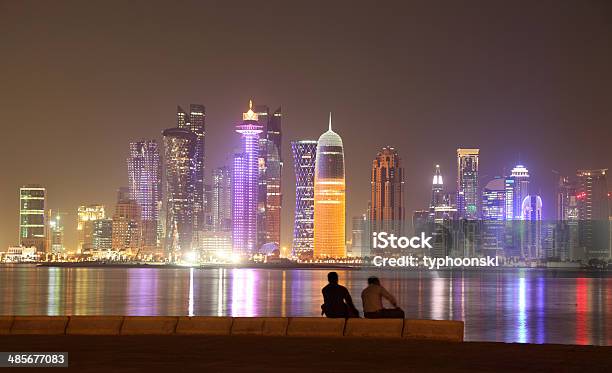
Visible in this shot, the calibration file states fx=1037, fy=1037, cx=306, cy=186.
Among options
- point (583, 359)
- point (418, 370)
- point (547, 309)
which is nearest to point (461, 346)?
point (583, 359)

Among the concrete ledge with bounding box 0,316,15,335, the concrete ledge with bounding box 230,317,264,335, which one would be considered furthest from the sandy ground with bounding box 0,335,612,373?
the concrete ledge with bounding box 0,316,15,335

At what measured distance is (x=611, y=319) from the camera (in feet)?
265

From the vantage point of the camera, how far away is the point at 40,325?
89.9ft

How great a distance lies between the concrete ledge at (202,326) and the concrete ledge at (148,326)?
21cm

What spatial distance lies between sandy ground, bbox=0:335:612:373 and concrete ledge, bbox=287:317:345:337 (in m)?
0.55

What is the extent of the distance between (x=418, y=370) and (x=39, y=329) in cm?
1185

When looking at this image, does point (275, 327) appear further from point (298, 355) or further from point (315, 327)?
point (298, 355)

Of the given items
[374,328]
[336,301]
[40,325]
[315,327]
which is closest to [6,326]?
[40,325]

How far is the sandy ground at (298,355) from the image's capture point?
20.2 metres

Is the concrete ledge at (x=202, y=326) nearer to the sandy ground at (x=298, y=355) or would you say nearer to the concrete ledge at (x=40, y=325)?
the sandy ground at (x=298, y=355)

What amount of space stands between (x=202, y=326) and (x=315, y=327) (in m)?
3.06

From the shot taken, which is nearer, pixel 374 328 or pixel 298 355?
pixel 298 355

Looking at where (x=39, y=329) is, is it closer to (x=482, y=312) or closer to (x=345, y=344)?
(x=345, y=344)

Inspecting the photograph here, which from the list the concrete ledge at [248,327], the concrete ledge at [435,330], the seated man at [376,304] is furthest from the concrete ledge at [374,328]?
the concrete ledge at [248,327]
